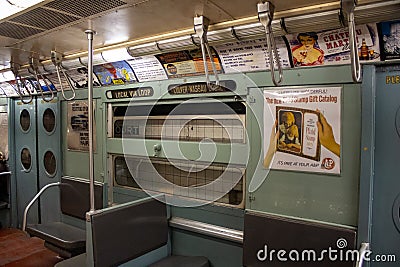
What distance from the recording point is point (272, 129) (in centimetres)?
227

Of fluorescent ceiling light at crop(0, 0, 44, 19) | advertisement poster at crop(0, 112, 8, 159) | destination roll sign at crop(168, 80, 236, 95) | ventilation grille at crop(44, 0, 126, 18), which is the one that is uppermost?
fluorescent ceiling light at crop(0, 0, 44, 19)

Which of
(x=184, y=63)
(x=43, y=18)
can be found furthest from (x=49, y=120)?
(x=43, y=18)

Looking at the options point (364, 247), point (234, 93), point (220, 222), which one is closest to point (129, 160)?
point (220, 222)

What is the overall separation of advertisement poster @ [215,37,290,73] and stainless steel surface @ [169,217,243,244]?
4.15 feet

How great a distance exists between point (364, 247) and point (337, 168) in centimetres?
49

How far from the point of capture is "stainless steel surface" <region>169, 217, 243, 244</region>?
96.9 inches

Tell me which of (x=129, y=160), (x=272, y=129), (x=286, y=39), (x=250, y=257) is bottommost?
(x=250, y=257)

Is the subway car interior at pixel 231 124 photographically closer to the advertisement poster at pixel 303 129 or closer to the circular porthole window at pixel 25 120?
the advertisement poster at pixel 303 129

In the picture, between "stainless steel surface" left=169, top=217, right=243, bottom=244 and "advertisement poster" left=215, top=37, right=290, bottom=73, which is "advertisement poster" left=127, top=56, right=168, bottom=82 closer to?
"advertisement poster" left=215, top=37, right=290, bottom=73

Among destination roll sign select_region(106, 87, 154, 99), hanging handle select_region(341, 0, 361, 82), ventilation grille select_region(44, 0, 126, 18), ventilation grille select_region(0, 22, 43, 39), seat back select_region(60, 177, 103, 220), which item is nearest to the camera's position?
hanging handle select_region(341, 0, 361, 82)

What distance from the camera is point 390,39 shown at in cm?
177

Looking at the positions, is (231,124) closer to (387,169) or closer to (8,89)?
(387,169)

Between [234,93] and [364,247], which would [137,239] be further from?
[364,247]

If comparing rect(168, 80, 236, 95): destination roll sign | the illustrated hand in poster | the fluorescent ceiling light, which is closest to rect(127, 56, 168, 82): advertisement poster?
rect(168, 80, 236, 95): destination roll sign
